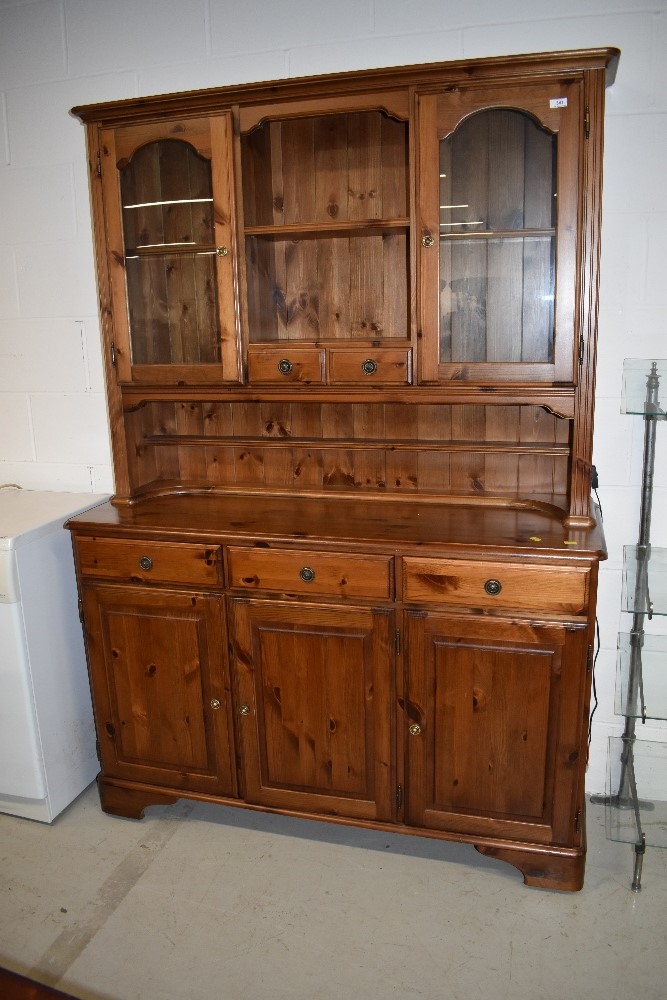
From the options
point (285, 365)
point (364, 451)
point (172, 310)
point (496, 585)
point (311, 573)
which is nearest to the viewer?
point (496, 585)

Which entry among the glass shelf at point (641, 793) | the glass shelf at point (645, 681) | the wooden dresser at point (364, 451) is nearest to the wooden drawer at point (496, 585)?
the wooden dresser at point (364, 451)

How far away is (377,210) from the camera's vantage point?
2221 millimetres

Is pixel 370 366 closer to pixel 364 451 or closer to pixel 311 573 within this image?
pixel 364 451

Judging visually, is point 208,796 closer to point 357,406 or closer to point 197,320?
point 357,406

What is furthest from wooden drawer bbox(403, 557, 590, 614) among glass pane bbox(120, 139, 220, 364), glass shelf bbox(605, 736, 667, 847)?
glass pane bbox(120, 139, 220, 364)

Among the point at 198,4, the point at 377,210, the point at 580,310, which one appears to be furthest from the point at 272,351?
the point at 198,4

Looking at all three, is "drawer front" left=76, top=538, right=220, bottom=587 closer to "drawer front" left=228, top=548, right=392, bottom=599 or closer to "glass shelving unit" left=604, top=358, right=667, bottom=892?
"drawer front" left=228, top=548, right=392, bottom=599

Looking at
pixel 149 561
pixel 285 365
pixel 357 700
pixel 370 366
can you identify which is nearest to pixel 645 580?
pixel 357 700

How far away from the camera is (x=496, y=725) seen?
6.57ft

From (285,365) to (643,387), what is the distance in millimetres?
1007

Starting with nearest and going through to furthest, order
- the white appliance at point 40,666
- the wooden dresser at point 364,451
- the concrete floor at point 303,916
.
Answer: the concrete floor at point 303,916 → the wooden dresser at point 364,451 → the white appliance at point 40,666

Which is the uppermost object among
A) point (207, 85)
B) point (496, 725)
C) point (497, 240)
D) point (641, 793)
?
point (207, 85)

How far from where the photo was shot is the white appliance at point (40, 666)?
7.38ft

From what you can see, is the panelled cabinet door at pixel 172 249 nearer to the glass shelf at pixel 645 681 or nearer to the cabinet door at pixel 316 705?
the cabinet door at pixel 316 705
